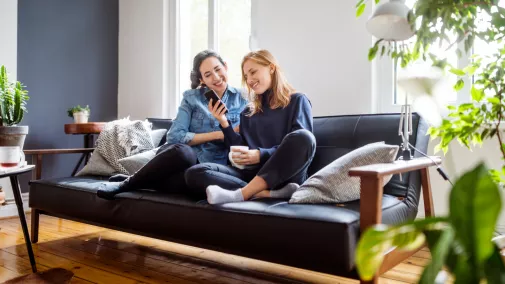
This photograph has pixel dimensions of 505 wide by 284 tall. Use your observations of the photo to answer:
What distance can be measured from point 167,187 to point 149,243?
62cm

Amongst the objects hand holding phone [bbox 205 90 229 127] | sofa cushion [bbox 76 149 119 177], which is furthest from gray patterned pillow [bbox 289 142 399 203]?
sofa cushion [bbox 76 149 119 177]

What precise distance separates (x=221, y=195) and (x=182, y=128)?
→ 0.83 m

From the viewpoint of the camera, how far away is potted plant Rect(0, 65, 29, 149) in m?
2.89

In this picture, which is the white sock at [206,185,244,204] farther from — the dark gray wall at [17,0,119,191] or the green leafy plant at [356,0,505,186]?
the dark gray wall at [17,0,119,191]

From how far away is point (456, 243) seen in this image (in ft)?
0.87

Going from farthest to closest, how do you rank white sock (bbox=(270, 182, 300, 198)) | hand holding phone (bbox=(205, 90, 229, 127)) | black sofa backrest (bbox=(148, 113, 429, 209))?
hand holding phone (bbox=(205, 90, 229, 127)) → black sofa backrest (bbox=(148, 113, 429, 209)) → white sock (bbox=(270, 182, 300, 198))

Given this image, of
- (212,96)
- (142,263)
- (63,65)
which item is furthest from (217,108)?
(63,65)

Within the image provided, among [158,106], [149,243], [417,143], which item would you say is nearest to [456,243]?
[417,143]

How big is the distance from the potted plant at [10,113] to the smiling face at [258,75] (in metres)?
1.78

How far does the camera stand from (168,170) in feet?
6.67

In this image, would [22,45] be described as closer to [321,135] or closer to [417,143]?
[321,135]

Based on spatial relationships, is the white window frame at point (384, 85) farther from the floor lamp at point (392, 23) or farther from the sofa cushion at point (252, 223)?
the floor lamp at point (392, 23)

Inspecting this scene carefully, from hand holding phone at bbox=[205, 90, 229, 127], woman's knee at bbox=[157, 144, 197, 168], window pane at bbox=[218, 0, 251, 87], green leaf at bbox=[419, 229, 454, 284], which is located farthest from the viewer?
window pane at bbox=[218, 0, 251, 87]

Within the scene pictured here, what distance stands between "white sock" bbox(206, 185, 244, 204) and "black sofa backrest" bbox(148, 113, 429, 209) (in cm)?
53
